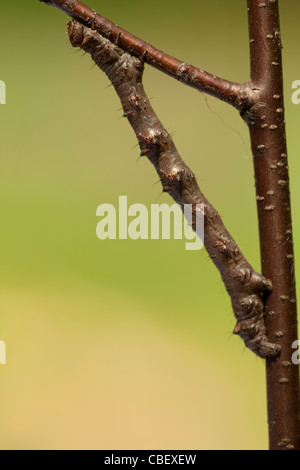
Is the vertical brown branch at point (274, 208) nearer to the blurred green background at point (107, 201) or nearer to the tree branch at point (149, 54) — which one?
the tree branch at point (149, 54)

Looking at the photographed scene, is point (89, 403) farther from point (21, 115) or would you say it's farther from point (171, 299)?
point (21, 115)

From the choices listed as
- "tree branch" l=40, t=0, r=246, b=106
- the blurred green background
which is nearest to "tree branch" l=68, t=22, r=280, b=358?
"tree branch" l=40, t=0, r=246, b=106

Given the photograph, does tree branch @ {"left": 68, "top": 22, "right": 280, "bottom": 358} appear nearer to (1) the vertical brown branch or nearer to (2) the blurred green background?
(1) the vertical brown branch

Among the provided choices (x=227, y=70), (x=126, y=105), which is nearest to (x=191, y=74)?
(x=126, y=105)

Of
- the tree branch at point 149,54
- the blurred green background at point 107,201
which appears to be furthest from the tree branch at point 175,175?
the blurred green background at point 107,201

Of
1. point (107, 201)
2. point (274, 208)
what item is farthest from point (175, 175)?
point (107, 201)
